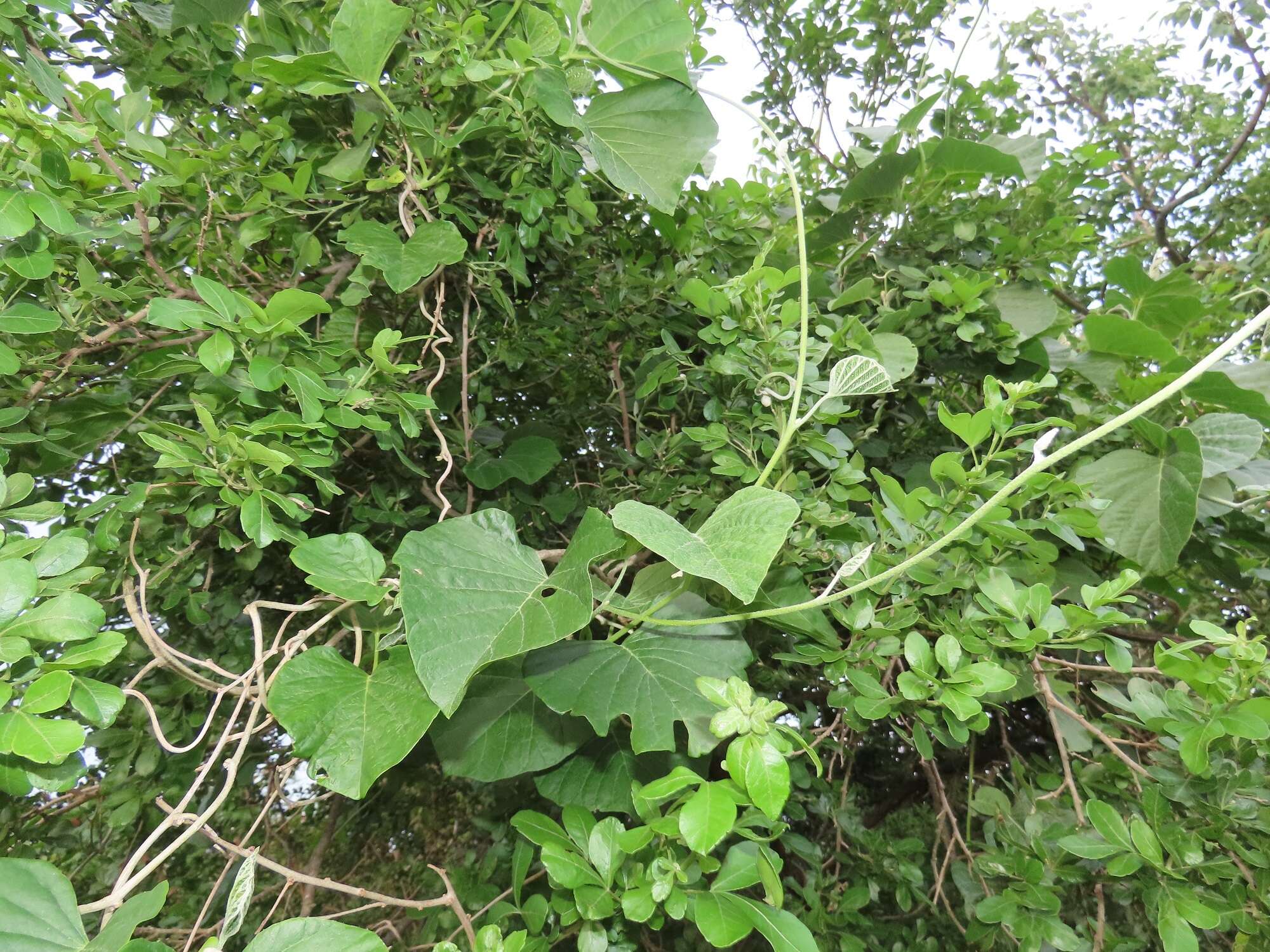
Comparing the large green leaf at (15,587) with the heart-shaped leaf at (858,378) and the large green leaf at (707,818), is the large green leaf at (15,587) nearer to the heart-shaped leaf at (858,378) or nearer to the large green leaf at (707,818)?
the large green leaf at (707,818)

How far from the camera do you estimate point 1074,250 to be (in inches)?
30.8

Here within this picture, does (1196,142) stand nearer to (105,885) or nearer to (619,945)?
(619,945)

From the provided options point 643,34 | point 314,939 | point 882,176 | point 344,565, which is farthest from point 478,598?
point 882,176

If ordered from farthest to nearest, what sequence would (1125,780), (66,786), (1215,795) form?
(1125,780)
(1215,795)
(66,786)

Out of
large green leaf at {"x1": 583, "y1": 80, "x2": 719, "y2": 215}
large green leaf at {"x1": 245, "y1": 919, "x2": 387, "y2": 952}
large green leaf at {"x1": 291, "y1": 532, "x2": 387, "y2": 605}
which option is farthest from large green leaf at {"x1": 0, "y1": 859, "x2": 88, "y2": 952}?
large green leaf at {"x1": 583, "y1": 80, "x2": 719, "y2": 215}

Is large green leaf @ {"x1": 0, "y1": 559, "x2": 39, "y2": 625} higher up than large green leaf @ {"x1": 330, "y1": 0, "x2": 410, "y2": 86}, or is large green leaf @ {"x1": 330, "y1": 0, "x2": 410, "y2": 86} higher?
large green leaf @ {"x1": 330, "y1": 0, "x2": 410, "y2": 86}

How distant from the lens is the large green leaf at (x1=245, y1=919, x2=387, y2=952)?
13.8 inches

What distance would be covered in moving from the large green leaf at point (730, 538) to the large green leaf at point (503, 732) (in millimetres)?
246

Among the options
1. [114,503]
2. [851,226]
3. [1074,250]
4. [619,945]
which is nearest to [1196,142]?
[1074,250]

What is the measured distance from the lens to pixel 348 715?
456 mm

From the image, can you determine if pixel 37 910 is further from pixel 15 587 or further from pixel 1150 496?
pixel 1150 496

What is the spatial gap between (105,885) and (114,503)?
23.5 inches

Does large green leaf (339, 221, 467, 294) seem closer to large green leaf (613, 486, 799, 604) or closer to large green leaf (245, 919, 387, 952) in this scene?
large green leaf (613, 486, 799, 604)

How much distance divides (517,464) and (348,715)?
50cm
